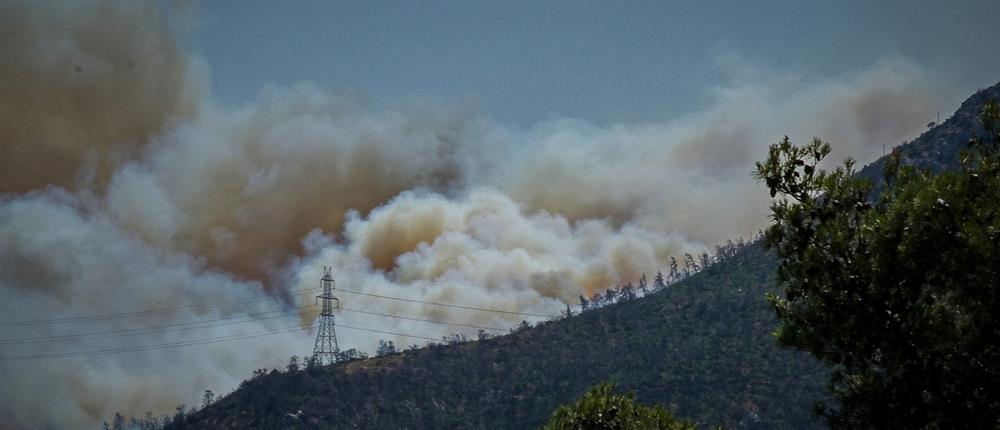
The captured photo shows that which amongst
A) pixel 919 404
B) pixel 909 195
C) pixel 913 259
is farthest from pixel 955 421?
pixel 909 195

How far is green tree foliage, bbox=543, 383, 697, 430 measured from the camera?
Answer: 153 ft

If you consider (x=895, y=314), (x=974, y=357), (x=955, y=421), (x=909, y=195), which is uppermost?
(x=909, y=195)

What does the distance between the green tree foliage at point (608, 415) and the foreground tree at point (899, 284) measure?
22748 millimetres

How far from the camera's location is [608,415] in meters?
48.6

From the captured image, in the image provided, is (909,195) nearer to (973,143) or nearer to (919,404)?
(973,143)

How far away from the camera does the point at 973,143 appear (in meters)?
23.0

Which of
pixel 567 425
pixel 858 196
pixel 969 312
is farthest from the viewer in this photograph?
pixel 567 425

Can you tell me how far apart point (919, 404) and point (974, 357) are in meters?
1.75

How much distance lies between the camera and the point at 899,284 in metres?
22.5

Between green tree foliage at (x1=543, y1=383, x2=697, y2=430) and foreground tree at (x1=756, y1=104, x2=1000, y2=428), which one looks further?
green tree foliage at (x1=543, y1=383, x2=697, y2=430)

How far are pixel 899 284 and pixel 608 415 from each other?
27.9m

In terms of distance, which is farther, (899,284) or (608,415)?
(608,415)

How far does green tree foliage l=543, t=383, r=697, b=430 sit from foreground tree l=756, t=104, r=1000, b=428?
22748 mm

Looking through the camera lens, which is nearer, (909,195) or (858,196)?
(909,195)
